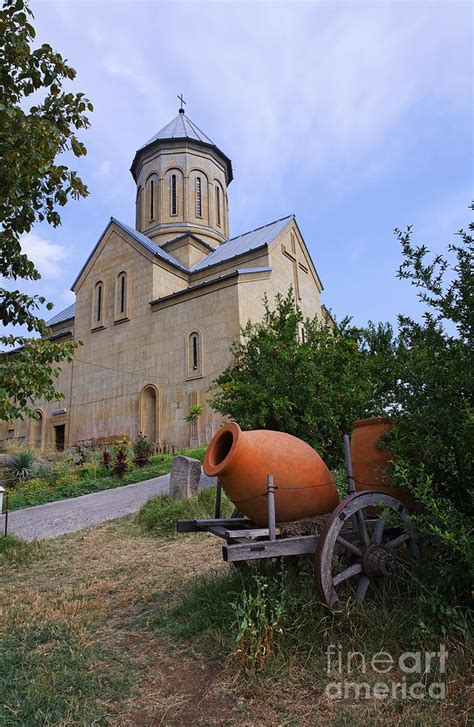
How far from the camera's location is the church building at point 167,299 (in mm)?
22500

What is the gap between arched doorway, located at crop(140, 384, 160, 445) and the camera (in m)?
23.6

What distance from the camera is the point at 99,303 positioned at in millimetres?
28484

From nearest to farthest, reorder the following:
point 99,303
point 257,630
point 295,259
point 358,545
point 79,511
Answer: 1. point 257,630
2. point 358,545
3. point 79,511
4. point 295,259
5. point 99,303

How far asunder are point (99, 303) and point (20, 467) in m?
13.2

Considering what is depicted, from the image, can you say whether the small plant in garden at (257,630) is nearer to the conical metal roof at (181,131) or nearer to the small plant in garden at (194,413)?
the small plant in garden at (194,413)

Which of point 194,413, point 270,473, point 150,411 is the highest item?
point 150,411

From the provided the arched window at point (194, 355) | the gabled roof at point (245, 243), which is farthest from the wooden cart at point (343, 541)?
the gabled roof at point (245, 243)

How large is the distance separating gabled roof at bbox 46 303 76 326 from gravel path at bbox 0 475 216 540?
69.7ft

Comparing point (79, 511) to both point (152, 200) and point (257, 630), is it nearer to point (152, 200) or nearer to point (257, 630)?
point (257, 630)

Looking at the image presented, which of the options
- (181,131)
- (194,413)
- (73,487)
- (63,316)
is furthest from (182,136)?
(73,487)

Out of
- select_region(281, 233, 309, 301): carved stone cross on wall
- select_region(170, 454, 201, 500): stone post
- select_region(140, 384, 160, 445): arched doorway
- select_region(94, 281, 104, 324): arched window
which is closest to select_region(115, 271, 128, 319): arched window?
select_region(94, 281, 104, 324): arched window

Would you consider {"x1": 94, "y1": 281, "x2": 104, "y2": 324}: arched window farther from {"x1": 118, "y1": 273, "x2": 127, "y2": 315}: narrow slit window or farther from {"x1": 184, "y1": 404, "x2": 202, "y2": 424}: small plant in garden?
{"x1": 184, "y1": 404, "x2": 202, "y2": 424}: small plant in garden

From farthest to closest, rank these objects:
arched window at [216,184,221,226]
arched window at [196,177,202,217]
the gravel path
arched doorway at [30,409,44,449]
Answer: arched window at [216,184,221,226]
arched window at [196,177,202,217]
arched doorway at [30,409,44,449]
the gravel path

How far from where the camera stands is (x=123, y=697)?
2.93 metres
